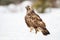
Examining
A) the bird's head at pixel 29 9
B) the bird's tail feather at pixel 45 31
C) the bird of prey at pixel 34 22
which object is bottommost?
the bird's tail feather at pixel 45 31

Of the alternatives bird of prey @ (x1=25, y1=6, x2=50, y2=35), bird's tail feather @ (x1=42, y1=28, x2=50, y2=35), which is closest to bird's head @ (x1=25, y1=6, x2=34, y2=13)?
bird of prey @ (x1=25, y1=6, x2=50, y2=35)

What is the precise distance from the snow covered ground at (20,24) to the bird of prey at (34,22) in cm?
3

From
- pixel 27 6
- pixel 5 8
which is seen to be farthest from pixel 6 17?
pixel 27 6

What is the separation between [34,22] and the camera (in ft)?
3.12

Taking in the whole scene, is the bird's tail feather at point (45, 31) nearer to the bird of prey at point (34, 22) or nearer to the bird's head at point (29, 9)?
the bird of prey at point (34, 22)

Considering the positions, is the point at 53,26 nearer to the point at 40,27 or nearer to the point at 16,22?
the point at 40,27

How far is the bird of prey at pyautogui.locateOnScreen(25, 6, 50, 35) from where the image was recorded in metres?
0.94

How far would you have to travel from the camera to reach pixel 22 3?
41.0 inches

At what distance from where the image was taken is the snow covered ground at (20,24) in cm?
97

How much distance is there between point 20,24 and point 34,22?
0.39ft

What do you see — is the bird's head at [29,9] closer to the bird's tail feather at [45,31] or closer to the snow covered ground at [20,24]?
the snow covered ground at [20,24]

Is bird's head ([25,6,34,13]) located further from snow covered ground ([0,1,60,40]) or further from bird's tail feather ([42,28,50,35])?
bird's tail feather ([42,28,50,35])

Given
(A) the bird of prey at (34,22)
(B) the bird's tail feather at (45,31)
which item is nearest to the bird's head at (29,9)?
(A) the bird of prey at (34,22)

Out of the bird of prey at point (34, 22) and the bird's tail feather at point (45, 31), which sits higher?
the bird of prey at point (34, 22)
